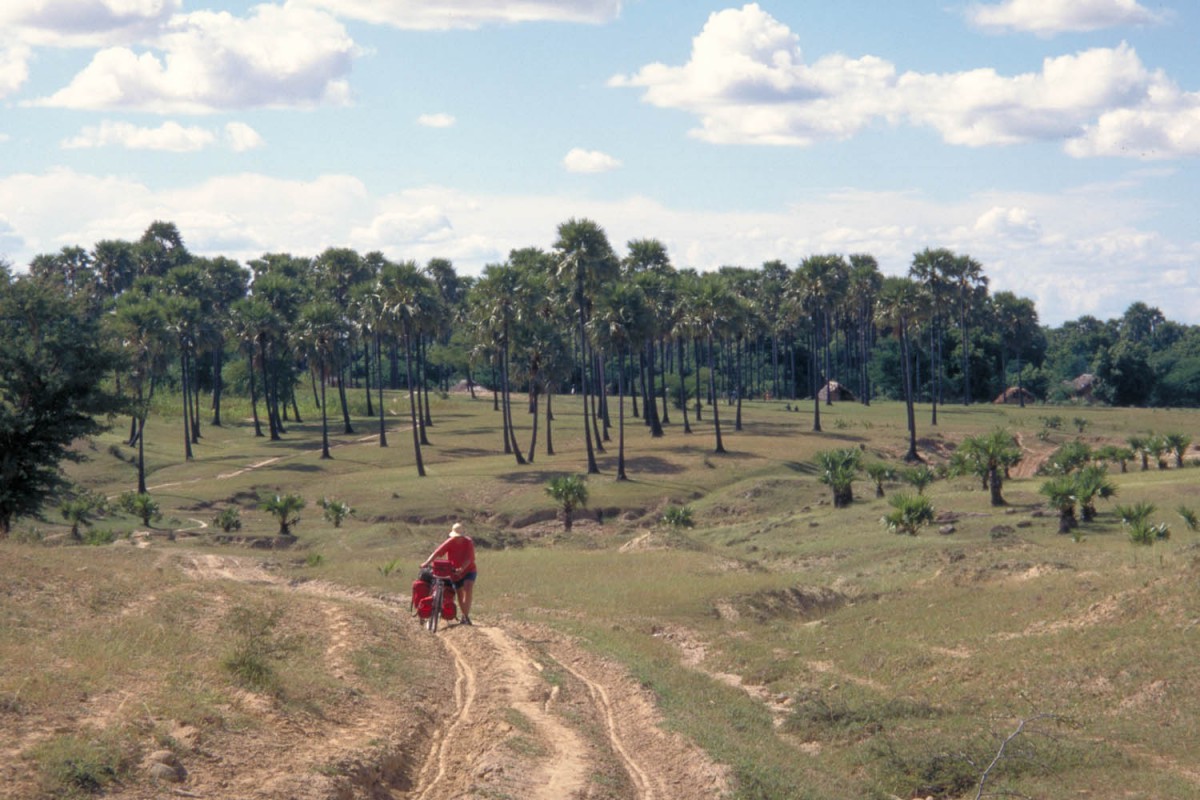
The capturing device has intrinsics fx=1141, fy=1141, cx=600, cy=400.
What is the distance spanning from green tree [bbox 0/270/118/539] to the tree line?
8 cm

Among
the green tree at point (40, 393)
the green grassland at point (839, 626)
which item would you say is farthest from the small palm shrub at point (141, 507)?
the green tree at point (40, 393)

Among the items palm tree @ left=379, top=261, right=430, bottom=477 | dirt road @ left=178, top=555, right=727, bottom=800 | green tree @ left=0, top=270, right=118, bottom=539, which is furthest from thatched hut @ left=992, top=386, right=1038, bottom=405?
dirt road @ left=178, top=555, right=727, bottom=800

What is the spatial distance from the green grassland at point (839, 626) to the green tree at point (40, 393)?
434 cm

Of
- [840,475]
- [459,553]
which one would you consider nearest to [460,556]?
[459,553]

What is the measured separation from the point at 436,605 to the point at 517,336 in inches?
2576

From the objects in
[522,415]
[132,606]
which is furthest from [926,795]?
[522,415]

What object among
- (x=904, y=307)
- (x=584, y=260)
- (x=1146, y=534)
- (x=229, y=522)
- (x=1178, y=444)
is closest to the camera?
(x=1146, y=534)

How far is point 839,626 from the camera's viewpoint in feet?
85.5

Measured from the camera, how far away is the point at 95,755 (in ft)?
33.3

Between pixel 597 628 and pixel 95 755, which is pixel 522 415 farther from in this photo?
pixel 95 755

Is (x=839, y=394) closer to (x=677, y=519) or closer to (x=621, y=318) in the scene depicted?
(x=621, y=318)

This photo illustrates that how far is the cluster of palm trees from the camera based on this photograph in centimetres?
7956

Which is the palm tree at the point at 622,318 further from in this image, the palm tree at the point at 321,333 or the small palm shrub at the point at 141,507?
the small palm shrub at the point at 141,507

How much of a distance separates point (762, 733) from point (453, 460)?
229ft
